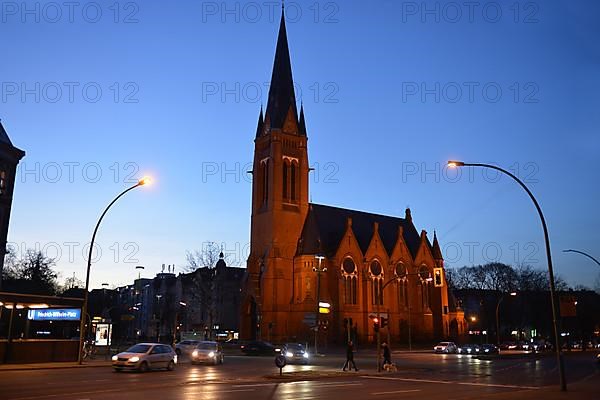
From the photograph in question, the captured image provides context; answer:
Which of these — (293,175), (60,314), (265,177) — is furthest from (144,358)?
(293,175)

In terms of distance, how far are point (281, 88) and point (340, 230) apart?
72.8 ft

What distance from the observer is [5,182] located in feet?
145

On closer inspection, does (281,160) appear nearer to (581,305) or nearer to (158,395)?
(158,395)

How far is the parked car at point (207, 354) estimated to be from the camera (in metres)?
36.2

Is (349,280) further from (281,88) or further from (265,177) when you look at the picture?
(281,88)

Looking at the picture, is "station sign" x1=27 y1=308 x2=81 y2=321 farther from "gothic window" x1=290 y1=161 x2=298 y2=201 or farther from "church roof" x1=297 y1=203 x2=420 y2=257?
"gothic window" x1=290 y1=161 x2=298 y2=201

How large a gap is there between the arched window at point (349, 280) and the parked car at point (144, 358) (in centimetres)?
4665

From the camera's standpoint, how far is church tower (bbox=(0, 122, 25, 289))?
43.8 m

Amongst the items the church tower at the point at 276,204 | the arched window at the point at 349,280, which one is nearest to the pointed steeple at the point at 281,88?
the church tower at the point at 276,204

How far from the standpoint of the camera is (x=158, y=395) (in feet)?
55.1

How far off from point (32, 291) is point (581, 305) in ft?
310

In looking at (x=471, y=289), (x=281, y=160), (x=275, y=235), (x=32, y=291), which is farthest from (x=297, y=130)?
(x=471, y=289)

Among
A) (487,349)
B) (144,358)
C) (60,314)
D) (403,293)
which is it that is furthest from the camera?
(403,293)

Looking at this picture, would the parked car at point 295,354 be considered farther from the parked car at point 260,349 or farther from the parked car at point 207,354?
the parked car at point 260,349
